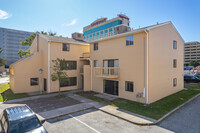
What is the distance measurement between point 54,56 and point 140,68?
11.5m

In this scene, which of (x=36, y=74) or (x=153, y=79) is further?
(x=36, y=74)

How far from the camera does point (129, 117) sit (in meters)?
8.94

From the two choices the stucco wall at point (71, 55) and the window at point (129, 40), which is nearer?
the window at point (129, 40)

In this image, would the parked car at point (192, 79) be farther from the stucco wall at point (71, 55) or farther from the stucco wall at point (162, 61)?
the stucco wall at point (71, 55)

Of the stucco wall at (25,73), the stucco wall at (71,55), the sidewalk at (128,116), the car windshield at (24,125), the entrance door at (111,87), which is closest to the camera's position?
the car windshield at (24,125)

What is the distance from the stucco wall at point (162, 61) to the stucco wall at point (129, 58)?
0.83m

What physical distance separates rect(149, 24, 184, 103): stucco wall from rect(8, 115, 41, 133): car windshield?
1001cm

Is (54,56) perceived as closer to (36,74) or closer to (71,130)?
(36,74)

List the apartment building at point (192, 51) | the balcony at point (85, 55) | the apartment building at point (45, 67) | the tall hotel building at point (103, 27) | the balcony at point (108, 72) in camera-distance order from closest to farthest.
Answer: the balcony at point (108, 72), the apartment building at point (45, 67), the balcony at point (85, 55), the tall hotel building at point (103, 27), the apartment building at point (192, 51)

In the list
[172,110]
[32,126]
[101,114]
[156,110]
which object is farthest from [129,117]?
[32,126]

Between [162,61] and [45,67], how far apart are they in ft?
49.5

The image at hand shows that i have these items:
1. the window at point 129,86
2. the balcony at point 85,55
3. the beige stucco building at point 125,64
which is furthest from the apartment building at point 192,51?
the window at point 129,86

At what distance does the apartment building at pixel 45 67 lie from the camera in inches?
650

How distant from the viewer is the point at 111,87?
15.4 m
